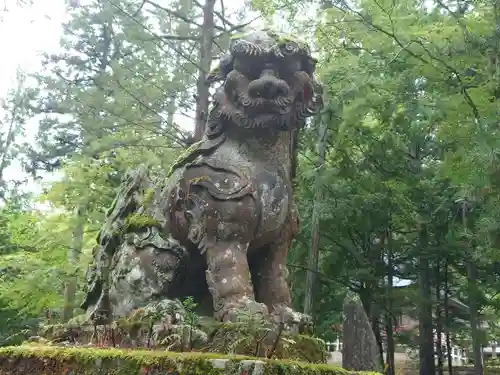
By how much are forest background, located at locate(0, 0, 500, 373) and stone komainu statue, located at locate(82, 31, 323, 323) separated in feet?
9.40

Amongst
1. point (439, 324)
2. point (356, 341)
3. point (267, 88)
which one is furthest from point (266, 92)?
point (439, 324)

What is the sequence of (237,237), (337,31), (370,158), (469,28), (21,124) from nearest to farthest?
(237,237) < (469,28) < (337,31) < (370,158) < (21,124)

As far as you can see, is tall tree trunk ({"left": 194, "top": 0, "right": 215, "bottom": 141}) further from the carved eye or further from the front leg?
the front leg

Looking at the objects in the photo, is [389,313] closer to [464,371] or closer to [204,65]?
[204,65]

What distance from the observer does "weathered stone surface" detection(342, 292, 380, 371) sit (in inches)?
197

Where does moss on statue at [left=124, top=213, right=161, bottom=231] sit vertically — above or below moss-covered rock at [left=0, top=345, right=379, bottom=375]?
above

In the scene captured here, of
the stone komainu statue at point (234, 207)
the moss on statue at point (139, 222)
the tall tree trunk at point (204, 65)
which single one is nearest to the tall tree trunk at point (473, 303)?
the tall tree trunk at point (204, 65)

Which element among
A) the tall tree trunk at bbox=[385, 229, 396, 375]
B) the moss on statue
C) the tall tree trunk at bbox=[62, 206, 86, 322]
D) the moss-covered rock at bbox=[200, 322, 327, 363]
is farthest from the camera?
the tall tree trunk at bbox=[385, 229, 396, 375]

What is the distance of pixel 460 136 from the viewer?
6547 millimetres

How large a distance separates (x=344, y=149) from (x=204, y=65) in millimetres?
4360

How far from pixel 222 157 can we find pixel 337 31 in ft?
20.8

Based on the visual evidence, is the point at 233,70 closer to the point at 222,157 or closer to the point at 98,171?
the point at 222,157

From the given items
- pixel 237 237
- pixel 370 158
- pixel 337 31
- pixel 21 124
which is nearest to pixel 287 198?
pixel 237 237

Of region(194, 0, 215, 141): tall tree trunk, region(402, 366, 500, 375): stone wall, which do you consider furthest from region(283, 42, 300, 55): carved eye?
region(402, 366, 500, 375): stone wall
